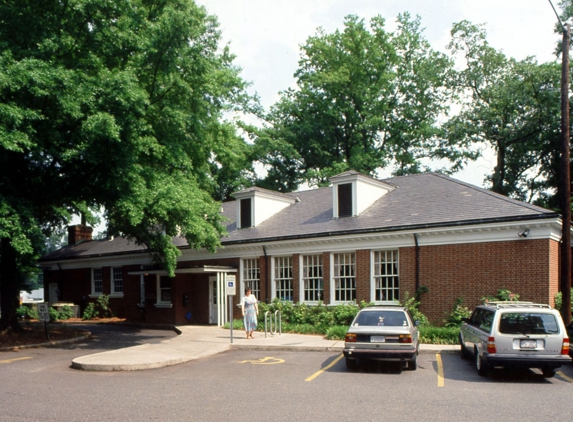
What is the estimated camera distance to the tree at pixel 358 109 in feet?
149

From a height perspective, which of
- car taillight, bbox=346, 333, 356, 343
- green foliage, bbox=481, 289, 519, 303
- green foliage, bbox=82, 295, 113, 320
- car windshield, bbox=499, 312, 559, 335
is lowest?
green foliage, bbox=82, 295, 113, 320

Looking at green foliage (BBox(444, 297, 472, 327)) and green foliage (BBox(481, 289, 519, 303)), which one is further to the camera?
green foliage (BBox(444, 297, 472, 327))

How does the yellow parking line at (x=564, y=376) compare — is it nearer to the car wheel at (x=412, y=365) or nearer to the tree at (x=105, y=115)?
the car wheel at (x=412, y=365)

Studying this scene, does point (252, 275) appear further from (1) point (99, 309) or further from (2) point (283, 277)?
(1) point (99, 309)

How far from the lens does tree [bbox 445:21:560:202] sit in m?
36.0

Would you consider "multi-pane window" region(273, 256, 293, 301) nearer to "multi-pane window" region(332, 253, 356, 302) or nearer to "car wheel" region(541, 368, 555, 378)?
"multi-pane window" region(332, 253, 356, 302)

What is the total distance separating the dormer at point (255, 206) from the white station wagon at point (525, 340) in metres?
16.4

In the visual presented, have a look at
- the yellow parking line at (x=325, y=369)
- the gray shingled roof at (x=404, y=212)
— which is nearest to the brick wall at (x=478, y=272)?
the gray shingled roof at (x=404, y=212)

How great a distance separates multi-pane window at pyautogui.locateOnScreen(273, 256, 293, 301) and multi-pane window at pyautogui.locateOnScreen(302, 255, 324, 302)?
0.78 m

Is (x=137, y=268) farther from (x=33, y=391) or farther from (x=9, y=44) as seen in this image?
(x=33, y=391)

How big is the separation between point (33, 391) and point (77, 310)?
919 inches

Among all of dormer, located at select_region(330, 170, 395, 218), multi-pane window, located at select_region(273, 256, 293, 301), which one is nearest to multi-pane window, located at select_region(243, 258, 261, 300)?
multi-pane window, located at select_region(273, 256, 293, 301)

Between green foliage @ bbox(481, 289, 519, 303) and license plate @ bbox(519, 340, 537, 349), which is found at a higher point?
green foliage @ bbox(481, 289, 519, 303)

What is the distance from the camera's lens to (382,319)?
1427 cm
